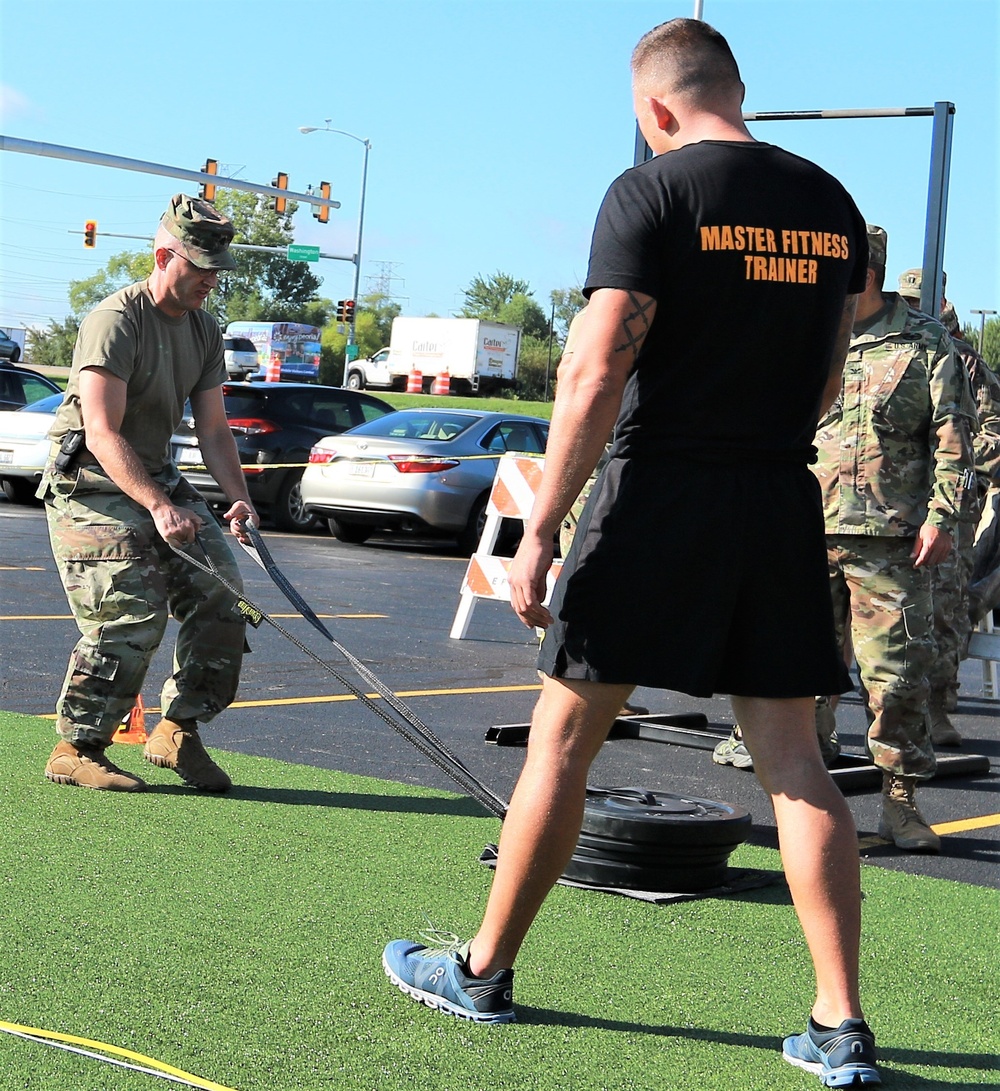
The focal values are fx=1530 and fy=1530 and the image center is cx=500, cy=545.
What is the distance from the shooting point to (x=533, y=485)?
10.6 m

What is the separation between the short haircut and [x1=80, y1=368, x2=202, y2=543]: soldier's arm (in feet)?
8.16

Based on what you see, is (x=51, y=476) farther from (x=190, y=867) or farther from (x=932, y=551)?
(x=932, y=551)

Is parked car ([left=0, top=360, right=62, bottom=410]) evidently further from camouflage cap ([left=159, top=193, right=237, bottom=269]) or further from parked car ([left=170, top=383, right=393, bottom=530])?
camouflage cap ([left=159, top=193, right=237, bottom=269])

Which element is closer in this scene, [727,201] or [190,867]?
[727,201]

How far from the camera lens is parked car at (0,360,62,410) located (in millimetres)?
21094

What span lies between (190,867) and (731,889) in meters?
1.61

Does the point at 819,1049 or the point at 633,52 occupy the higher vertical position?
the point at 633,52

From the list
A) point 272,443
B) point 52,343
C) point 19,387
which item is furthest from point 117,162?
point 52,343

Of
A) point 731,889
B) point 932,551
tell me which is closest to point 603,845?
point 731,889

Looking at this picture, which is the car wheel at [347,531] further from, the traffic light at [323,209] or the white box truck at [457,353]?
the white box truck at [457,353]

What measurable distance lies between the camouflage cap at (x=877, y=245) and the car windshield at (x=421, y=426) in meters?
11.2

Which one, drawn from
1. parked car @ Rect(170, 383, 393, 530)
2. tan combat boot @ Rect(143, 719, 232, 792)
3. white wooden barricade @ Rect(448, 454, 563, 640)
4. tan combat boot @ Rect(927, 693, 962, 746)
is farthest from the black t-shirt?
parked car @ Rect(170, 383, 393, 530)

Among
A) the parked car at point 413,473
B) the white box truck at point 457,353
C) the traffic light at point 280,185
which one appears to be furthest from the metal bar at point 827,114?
the white box truck at point 457,353

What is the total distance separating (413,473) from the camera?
16.2 m
